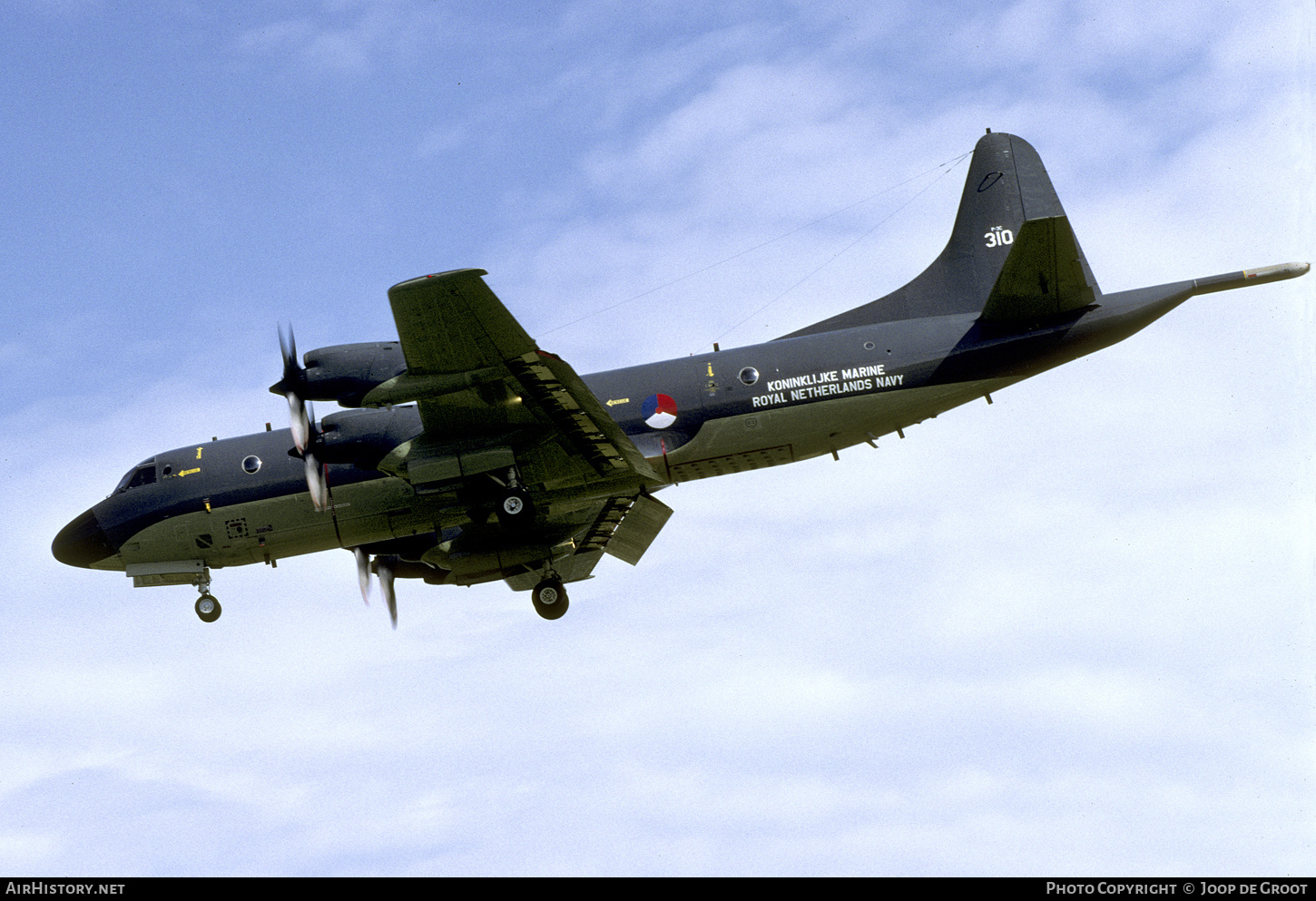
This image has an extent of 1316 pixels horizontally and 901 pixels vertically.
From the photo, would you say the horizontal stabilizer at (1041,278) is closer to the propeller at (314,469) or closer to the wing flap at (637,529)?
the wing flap at (637,529)

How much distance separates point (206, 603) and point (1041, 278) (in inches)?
724

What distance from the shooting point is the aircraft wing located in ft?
70.0

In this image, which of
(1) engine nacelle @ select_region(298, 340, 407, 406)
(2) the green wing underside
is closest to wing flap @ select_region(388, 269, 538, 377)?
(2) the green wing underside

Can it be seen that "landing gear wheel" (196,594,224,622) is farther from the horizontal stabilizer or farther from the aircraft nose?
the horizontal stabilizer

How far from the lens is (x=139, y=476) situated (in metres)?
27.4

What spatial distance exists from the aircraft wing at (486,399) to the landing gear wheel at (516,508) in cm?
64

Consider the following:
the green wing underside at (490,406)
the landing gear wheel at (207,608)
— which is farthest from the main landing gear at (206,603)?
the green wing underside at (490,406)

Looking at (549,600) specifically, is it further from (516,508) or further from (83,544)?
(83,544)

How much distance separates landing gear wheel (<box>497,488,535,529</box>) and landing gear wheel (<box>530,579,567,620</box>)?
4.34 m

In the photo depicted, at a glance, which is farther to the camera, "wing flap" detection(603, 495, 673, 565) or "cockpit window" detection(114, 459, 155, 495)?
"wing flap" detection(603, 495, 673, 565)

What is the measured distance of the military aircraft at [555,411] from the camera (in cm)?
2333

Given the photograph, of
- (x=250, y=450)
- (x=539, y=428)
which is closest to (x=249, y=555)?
(x=250, y=450)

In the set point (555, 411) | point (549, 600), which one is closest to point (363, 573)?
point (549, 600)
